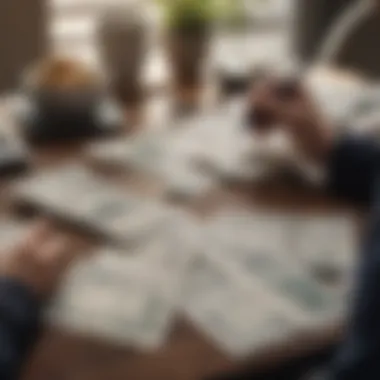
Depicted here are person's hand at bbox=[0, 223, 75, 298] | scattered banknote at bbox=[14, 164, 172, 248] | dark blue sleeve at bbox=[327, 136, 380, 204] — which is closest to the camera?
person's hand at bbox=[0, 223, 75, 298]

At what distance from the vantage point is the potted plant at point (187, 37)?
197 cm

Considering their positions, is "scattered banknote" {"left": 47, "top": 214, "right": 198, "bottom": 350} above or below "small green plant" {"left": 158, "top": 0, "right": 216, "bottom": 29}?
below

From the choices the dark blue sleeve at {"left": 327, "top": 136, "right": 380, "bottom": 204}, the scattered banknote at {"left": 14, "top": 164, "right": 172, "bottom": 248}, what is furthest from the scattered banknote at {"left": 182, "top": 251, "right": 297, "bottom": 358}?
the dark blue sleeve at {"left": 327, "top": 136, "right": 380, "bottom": 204}

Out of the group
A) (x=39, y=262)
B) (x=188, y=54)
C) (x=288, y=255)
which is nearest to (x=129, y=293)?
(x=39, y=262)

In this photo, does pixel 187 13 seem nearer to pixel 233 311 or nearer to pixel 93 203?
pixel 93 203

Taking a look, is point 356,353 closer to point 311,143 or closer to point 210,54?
point 311,143

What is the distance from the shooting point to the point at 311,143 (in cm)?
135

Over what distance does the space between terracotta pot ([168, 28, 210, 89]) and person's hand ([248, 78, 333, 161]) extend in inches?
23.1

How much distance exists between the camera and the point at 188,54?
1990 mm

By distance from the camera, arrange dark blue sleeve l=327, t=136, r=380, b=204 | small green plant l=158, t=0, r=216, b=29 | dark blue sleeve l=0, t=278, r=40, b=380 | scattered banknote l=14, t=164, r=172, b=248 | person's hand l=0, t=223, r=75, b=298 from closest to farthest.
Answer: dark blue sleeve l=0, t=278, r=40, b=380, person's hand l=0, t=223, r=75, b=298, scattered banknote l=14, t=164, r=172, b=248, dark blue sleeve l=327, t=136, r=380, b=204, small green plant l=158, t=0, r=216, b=29

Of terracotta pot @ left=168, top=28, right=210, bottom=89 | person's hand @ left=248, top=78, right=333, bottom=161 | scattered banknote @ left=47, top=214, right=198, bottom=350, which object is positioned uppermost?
person's hand @ left=248, top=78, right=333, bottom=161

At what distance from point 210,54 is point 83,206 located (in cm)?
94

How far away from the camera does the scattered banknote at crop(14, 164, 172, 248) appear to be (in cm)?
113

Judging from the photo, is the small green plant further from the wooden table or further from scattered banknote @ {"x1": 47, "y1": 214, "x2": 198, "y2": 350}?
the wooden table
